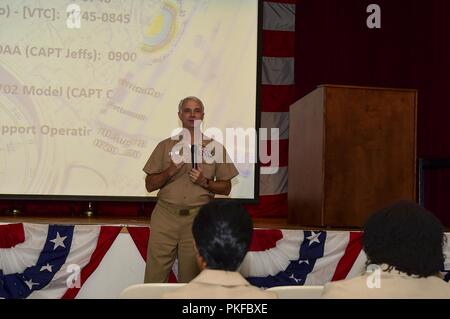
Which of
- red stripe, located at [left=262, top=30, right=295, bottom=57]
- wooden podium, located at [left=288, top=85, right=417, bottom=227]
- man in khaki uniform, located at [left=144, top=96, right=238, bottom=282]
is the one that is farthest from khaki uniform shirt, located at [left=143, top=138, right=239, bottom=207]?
red stripe, located at [left=262, top=30, right=295, bottom=57]

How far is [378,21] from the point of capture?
6.38 m

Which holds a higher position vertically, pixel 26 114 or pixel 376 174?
pixel 26 114

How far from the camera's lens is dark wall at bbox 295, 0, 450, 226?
6.30 meters

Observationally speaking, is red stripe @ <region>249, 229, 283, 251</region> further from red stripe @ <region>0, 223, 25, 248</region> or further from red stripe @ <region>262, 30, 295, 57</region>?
red stripe @ <region>262, 30, 295, 57</region>

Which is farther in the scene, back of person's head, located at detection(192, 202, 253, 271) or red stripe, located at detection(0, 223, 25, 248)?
red stripe, located at detection(0, 223, 25, 248)

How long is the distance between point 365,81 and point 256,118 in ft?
5.00

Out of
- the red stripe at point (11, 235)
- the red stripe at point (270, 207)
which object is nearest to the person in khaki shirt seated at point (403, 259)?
the red stripe at point (11, 235)

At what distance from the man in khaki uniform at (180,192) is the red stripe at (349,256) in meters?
1.12

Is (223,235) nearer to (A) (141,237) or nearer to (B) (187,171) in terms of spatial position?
(B) (187,171)

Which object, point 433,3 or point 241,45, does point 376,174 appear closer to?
point 241,45

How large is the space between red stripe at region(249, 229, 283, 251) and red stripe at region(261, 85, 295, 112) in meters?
2.06

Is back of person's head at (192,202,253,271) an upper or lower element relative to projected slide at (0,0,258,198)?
lower

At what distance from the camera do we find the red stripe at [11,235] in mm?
4184
